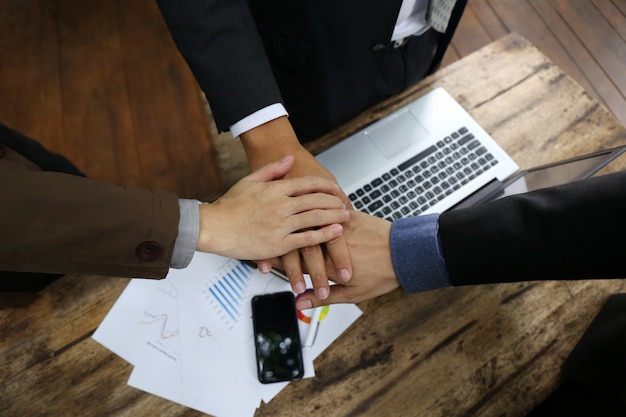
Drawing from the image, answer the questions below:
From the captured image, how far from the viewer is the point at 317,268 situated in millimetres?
837

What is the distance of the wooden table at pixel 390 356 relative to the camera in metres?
0.78

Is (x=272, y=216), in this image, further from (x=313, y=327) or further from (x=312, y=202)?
(x=313, y=327)

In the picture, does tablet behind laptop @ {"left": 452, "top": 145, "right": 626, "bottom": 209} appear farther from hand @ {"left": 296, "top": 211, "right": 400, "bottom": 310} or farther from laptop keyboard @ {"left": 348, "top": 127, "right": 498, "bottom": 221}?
hand @ {"left": 296, "top": 211, "right": 400, "bottom": 310}

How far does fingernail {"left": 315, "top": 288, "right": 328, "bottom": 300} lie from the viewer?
795mm

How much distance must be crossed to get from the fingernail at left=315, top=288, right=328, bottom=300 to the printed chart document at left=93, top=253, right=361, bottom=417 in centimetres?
6

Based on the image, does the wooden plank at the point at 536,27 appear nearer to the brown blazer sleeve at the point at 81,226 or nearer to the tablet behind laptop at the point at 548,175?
the tablet behind laptop at the point at 548,175

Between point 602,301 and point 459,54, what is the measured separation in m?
1.50

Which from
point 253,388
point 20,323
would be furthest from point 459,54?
point 20,323

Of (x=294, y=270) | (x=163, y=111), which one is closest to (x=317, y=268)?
(x=294, y=270)

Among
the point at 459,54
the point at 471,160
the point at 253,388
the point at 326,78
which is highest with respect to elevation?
the point at 459,54

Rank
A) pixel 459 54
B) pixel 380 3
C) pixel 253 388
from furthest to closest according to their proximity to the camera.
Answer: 1. pixel 459 54
2. pixel 380 3
3. pixel 253 388

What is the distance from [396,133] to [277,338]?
0.54 m

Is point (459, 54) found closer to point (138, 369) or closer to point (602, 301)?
point (602, 301)

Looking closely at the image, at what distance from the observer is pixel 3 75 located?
7.01ft
